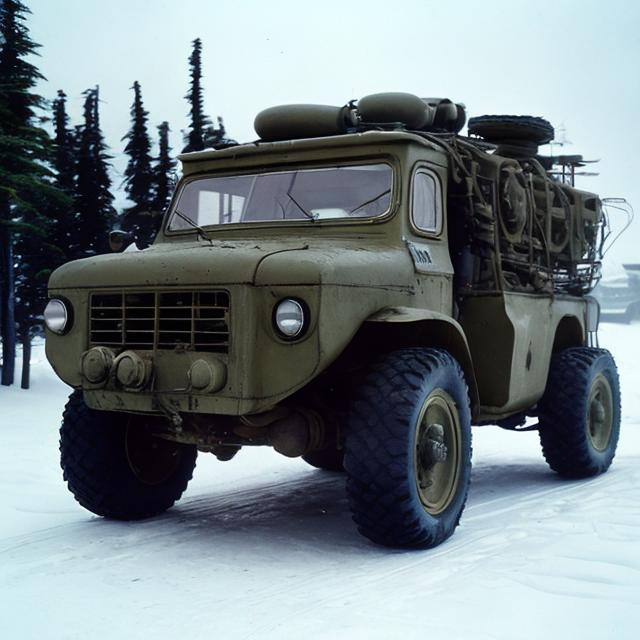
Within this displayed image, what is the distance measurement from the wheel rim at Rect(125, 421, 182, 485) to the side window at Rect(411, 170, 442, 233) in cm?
239

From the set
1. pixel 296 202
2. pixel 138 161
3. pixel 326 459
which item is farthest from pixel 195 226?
pixel 138 161

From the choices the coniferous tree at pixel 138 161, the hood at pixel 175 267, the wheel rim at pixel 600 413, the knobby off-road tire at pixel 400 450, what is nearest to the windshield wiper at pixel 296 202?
the hood at pixel 175 267

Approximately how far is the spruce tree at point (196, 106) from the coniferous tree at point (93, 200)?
263 centimetres

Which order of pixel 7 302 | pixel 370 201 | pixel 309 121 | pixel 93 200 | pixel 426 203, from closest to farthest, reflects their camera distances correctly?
Result: 1. pixel 370 201
2. pixel 426 203
3. pixel 309 121
4. pixel 7 302
5. pixel 93 200

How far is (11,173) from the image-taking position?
73.4 ft

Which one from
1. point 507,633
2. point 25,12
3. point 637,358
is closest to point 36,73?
point 25,12

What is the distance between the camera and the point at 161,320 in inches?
226

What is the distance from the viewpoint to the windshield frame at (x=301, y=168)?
257 inches

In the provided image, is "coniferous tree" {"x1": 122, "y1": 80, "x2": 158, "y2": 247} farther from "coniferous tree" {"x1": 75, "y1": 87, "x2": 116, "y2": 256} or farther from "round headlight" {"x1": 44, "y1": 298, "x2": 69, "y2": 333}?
"round headlight" {"x1": 44, "y1": 298, "x2": 69, "y2": 333}

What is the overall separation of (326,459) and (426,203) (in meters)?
3.25

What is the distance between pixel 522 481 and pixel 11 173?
675 inches

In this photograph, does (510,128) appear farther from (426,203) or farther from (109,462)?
(109,462)

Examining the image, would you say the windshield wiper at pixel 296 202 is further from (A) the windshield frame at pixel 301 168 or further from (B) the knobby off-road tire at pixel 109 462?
(B) the knobby off-road tire at pixel 109 462

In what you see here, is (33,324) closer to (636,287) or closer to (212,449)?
(212,449)
